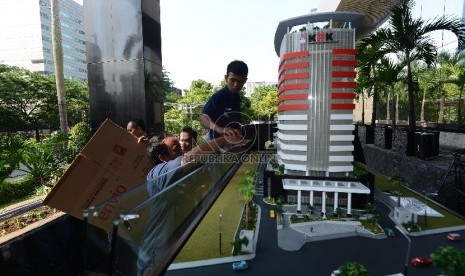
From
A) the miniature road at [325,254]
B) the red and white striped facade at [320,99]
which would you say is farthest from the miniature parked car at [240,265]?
the red and white striped facade at [320,99]

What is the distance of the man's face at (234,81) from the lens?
4254 mm

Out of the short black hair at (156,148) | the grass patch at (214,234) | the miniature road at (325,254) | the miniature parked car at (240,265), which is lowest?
the miniature road at (325,254)

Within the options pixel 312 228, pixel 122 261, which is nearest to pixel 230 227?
pixel 312 228

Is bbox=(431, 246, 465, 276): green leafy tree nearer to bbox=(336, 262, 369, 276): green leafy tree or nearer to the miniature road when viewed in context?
bbox=(336, 262, 369, 276): green leafy tree

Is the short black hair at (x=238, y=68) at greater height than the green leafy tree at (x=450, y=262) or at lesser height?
greater

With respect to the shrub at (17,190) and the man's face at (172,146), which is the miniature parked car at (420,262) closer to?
the man's face at (172,146)

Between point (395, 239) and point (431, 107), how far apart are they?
51.3m

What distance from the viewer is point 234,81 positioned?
4.29 m

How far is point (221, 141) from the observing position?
13.7ft

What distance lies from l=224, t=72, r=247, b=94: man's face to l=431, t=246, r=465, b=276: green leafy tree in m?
3.22

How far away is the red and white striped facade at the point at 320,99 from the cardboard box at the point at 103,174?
1050cm

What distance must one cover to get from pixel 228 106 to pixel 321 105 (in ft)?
32.7

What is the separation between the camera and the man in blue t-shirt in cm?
421

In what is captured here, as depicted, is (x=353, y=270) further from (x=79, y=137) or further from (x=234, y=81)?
(x=79, y=137)
